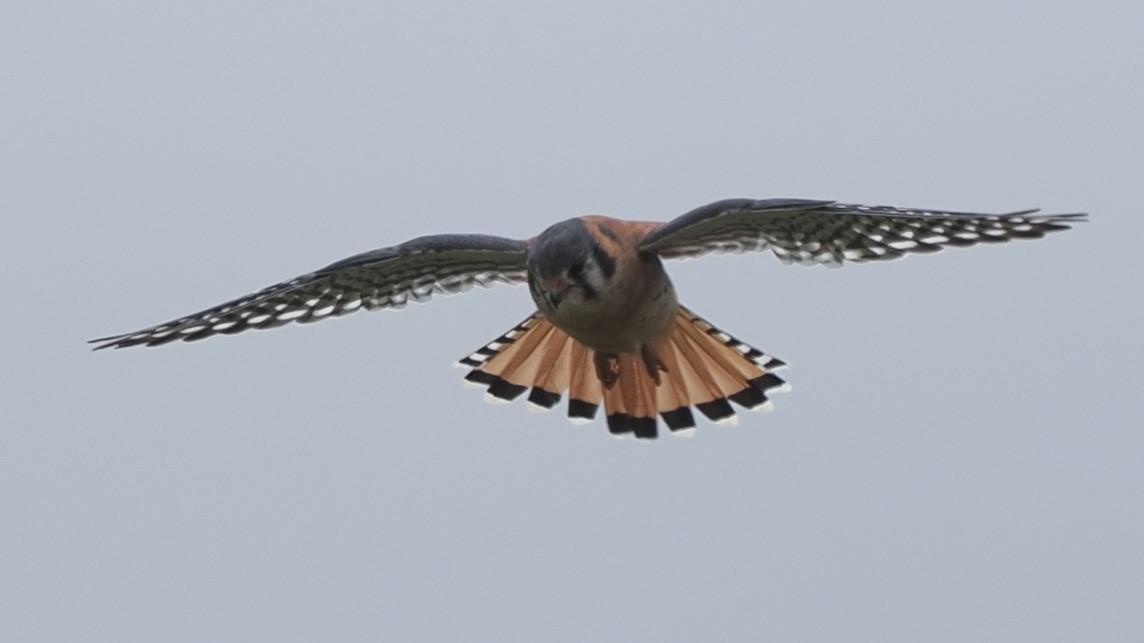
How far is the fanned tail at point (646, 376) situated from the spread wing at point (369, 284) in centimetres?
41

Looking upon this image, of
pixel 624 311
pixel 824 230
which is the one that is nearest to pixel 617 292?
pixel 624 311

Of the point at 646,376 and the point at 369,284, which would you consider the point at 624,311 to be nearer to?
the point at 646,376

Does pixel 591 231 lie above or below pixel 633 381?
A: above

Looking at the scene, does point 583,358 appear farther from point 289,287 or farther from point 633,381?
point 289,287

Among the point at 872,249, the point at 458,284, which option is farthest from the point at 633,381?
the point at 872,249

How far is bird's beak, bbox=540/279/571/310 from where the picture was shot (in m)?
7.68

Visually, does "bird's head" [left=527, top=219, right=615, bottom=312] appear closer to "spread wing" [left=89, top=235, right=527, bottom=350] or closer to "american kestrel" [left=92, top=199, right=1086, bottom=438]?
"american kestrel" [left=92, top=199, right=1086, bottom=438]

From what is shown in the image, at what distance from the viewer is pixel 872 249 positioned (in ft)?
25.0

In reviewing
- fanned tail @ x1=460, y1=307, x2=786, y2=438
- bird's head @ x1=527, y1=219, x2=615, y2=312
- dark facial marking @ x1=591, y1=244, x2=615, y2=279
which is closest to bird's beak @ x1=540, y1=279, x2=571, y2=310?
bird's head @ x1=527, y1=219, x2=615, y2=312

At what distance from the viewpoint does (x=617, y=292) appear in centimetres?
791

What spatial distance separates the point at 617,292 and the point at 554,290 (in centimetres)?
33

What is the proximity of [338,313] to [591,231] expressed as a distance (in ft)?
5.01

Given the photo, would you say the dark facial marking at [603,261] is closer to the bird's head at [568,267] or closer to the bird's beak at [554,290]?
the bird's head at [568,267]

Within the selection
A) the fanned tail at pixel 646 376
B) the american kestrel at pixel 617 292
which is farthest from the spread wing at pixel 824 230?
the fanned tail at pixel 646 376
